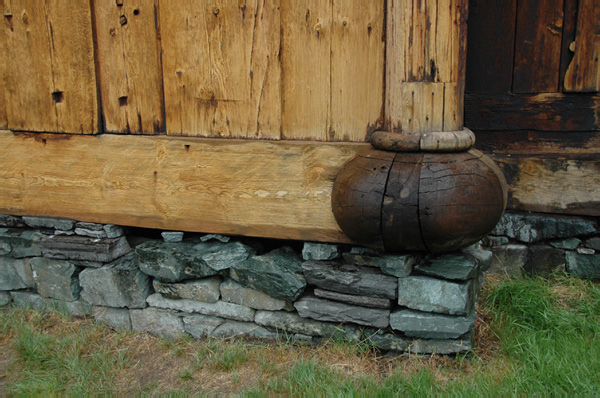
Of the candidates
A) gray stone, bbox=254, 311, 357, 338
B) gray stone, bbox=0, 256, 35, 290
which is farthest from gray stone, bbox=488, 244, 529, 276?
gray stone, bbox=0, 256, 35, 290

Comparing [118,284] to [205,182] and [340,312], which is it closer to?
[205,182]

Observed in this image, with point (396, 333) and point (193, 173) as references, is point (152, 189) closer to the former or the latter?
point (193, 173)

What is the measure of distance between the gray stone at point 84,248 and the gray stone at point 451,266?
5.98ft

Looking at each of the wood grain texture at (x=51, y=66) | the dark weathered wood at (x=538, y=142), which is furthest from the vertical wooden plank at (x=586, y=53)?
the wood grain texture at (x=51, y=66)

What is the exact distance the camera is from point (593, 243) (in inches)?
144

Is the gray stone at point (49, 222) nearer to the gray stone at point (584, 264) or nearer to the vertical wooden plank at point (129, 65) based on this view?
the vertical wooden plank at point (129, 65)

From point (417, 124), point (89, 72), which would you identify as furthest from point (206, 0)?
point (417, 124)

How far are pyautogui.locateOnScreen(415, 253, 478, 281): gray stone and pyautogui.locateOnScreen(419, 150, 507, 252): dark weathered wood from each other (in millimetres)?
197

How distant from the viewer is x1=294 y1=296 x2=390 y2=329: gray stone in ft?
9.86

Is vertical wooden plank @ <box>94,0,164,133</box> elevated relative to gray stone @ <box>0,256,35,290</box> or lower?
elevated

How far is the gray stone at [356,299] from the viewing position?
2.98 m

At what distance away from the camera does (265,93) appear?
3.08 meters

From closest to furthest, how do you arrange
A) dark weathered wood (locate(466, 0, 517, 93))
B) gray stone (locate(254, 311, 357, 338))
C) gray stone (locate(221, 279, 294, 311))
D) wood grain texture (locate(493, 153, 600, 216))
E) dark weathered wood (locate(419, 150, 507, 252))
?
dark weathered wood (locate(419, 150, 507, 252))
gray stone (locate(254, 311, 357, 338))
gray stone (locate(221, 279, 294, 311))
wood grain texture (locate(493, 153, 600, 216))
dark weathered wood (locate(466, 0, 517, 93))

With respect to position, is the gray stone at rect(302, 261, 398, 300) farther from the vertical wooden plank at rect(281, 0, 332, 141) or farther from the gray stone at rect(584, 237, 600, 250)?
the gray stone at rect(584, 237, 600, 250)
